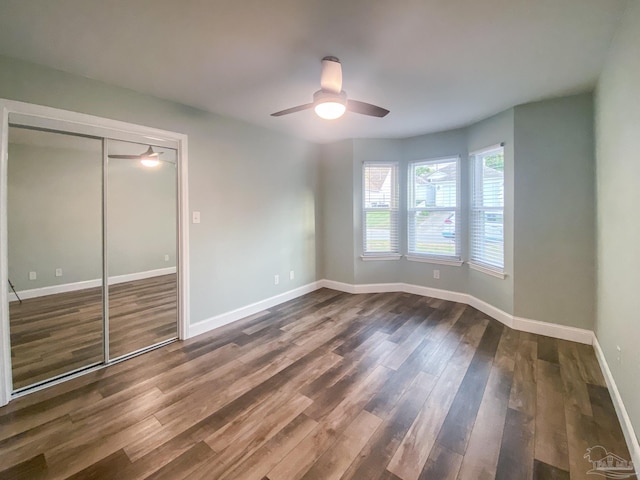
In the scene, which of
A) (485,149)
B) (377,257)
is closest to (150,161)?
(377,257)

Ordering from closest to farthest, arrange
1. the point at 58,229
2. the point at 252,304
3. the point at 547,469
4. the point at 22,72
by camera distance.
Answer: the point at 547,469 < the point at 22,72 < the point at 58,229 < the point at 252,304

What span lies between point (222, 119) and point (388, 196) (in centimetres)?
278

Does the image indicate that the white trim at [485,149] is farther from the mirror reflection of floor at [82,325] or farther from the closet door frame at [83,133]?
the mirror reflection of floor at [82,325]

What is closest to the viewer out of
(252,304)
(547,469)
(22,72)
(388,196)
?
(547,469)

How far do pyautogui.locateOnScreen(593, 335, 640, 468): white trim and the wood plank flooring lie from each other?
0.05m

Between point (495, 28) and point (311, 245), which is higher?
point (495, 28)

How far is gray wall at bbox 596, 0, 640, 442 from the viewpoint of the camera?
5.17 ft

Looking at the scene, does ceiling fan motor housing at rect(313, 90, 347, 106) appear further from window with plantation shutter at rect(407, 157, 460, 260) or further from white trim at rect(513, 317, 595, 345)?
white trim at rect(513, 317, 595, 345)

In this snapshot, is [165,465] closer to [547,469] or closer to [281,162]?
[547,469]

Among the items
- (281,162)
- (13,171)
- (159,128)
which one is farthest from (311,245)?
(13,171)

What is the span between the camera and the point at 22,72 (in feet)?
6.79

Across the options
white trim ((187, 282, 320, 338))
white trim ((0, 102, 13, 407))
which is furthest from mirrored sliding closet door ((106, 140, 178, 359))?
white trim ((0, 102, 13, 407))

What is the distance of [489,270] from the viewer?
11.7 ft

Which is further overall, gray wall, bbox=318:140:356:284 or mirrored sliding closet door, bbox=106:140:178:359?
gray wall, bbox=318:140:356:284
